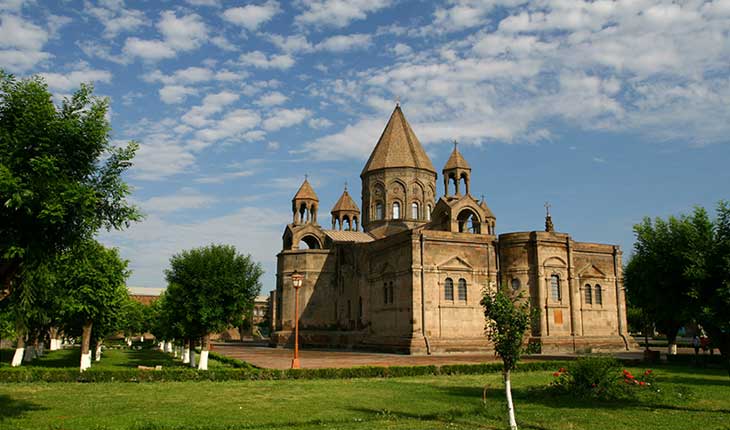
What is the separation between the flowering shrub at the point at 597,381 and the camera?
53.1ft

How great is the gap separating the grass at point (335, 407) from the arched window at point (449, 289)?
17.5 m

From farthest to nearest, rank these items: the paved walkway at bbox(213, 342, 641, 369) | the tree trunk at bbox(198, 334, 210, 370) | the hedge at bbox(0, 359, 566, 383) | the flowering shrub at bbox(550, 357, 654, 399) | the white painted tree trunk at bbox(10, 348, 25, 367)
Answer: the paved walkway at bbox(213, 342, 641, 369) → the white painted tree trunk at bbox(10, 348, 25, 367) → the tree trunk at bbox(198, 334, 210, 370) → the hedge at bbox(0, 359, 566, 383) → the flowering shrub at bbox(550, 357, 654, 399)

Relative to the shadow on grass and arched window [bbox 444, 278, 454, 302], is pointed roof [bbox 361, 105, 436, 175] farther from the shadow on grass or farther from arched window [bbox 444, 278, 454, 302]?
the shadow on grass

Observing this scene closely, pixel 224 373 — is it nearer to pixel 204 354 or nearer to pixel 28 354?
pixel 204 354

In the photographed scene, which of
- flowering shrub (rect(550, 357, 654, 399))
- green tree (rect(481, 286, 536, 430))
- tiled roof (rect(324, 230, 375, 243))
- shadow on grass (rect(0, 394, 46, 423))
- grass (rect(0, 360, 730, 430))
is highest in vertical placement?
tiled roof (rect(324, 230, 375, 243))

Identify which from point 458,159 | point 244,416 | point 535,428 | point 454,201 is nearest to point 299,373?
point 244,416

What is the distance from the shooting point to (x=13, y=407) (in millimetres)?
14078

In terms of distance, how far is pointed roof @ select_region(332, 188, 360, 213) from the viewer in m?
58.2

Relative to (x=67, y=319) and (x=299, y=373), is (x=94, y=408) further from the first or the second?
(x=67, y=319)

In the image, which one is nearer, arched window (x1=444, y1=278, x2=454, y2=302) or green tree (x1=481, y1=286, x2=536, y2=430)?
green tree (x1=481, y1=286, x2=536, y2=430)

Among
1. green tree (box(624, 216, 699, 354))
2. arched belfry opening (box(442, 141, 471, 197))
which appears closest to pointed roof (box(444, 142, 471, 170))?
arched belfry opening (box(442, 141, 471, 197))

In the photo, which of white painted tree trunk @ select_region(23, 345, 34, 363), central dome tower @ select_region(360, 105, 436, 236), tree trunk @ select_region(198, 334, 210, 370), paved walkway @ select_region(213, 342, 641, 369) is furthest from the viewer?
central dome tower @ select_region(360, 105, 436, 236)

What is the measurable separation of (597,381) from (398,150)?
3758cm

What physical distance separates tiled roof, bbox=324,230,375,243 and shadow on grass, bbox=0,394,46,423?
116 ft
